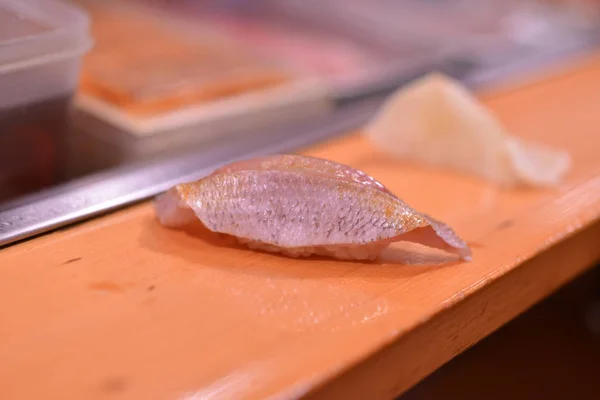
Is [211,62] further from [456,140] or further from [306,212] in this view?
[306,212]

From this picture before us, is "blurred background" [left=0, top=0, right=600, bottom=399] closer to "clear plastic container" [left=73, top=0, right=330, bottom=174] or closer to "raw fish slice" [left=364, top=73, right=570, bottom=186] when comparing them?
"clear plastic container" [left=73, top=0, right=330, bottom=174]

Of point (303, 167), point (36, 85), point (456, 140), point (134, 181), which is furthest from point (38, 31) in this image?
point (456, 140)

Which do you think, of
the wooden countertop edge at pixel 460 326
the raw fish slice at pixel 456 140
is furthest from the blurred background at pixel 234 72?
the wooden countertop edge at pixel 460 326

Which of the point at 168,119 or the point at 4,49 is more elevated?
the point at 4,49

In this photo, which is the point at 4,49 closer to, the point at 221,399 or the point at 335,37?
the point at 221,399

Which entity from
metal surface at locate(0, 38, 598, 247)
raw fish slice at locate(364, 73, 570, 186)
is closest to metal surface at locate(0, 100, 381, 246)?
metal surface at locate(0, 38, 598, 247)

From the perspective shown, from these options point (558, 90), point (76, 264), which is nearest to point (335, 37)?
point (558, 90)

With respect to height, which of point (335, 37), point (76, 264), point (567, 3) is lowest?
point (76, 264)
